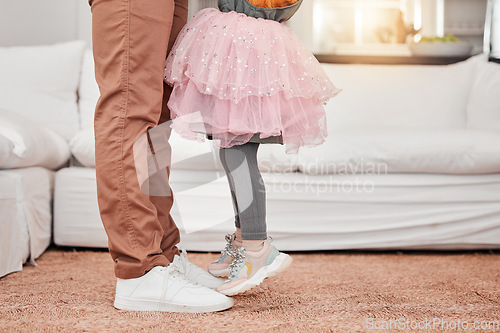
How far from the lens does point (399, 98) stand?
7.38 feet

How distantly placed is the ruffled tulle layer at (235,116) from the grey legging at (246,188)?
A: 36 millimetres

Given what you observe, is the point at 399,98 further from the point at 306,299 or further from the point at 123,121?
the point at 123,121

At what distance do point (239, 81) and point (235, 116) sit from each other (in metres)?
0.07

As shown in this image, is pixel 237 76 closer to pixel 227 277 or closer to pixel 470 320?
pixel 227 277

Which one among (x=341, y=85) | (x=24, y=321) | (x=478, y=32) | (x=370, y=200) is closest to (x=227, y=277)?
(x=24, y=321)

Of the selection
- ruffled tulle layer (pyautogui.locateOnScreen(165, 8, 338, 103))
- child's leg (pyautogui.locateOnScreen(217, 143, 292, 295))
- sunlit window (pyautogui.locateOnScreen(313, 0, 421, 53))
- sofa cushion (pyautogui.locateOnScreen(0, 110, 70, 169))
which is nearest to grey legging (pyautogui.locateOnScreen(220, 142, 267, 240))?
child's leg (pyautogui.locateOnScreen(217, 143, 292, 295))

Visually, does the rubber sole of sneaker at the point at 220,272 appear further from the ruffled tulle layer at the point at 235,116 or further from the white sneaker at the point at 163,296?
the ruffled tulle layer at the point at 235,116

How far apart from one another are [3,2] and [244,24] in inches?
78.6

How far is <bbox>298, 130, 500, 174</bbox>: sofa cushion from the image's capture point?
171cm

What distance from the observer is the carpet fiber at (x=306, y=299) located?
916mm

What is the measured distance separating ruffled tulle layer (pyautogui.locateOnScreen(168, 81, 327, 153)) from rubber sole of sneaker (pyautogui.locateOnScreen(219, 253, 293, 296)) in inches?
10.3

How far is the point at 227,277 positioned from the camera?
1139 millimetres

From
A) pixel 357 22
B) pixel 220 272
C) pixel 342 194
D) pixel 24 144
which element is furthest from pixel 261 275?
pixel 357 22

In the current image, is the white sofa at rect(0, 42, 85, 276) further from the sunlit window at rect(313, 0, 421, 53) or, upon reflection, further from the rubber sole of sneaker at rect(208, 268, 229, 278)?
the sunlit window at rect(313, 0, 421, 53)
